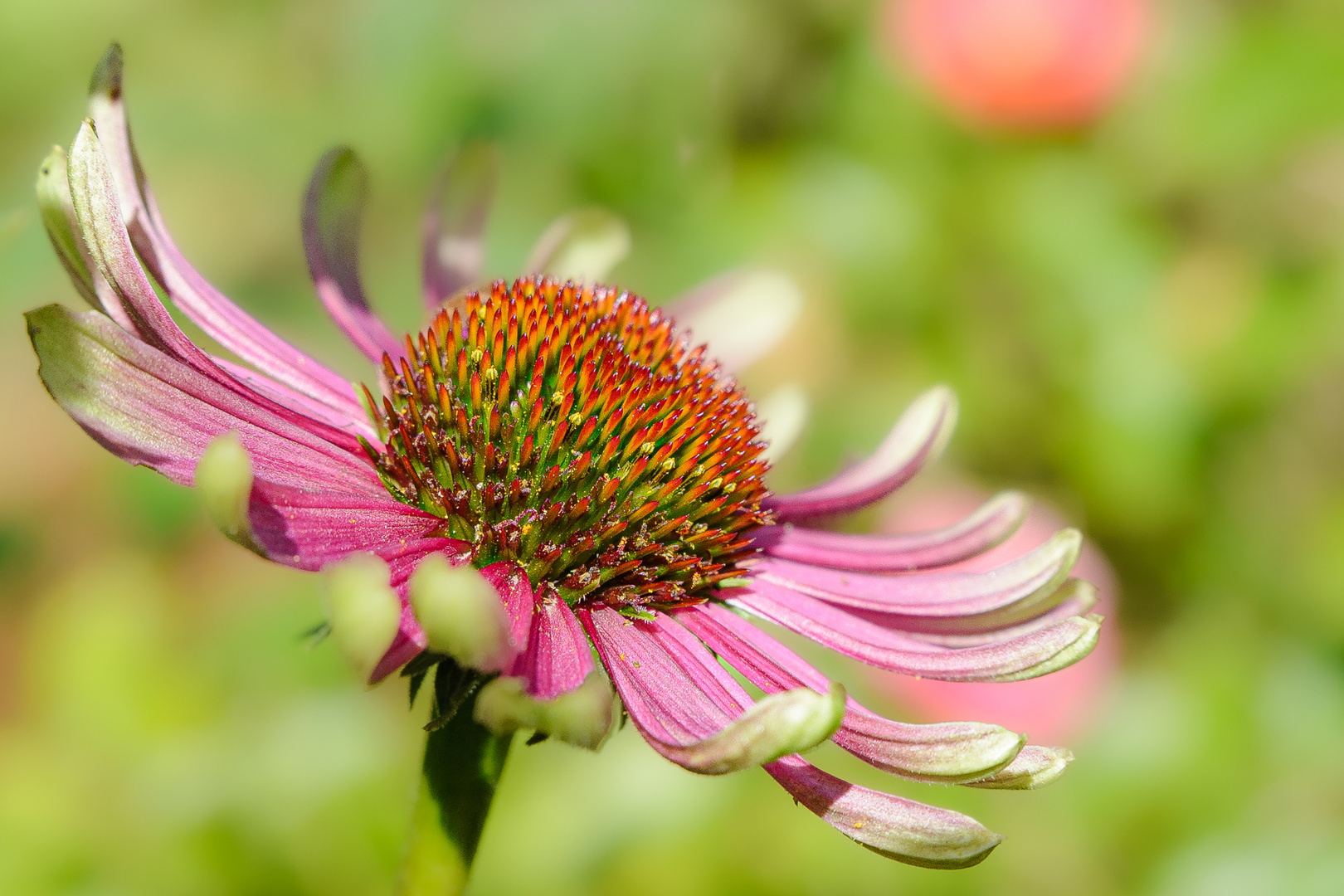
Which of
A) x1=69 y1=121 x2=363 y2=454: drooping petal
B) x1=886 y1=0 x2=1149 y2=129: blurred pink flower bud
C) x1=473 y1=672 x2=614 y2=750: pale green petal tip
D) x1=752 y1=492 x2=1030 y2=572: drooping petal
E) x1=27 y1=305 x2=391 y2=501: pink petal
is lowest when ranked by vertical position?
x1=473 y1=672 x2=614 y2=750: pale green petal tip

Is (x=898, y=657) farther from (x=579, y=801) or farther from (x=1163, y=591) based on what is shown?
(x=1163, y=591)

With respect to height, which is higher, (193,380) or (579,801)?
(193,380)

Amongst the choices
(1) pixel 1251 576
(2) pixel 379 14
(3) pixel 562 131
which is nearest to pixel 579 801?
(3) pixel 562 131

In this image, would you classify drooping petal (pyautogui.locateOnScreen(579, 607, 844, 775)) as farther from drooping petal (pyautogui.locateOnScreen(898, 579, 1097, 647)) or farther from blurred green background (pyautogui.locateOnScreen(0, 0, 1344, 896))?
blurred green background (pyautogui.locateOnScreen(0, 0, 1344, 896))

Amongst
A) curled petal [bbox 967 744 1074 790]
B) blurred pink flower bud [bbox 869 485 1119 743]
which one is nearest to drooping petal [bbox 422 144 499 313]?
curled petal [bbox 967 744 1074 790]

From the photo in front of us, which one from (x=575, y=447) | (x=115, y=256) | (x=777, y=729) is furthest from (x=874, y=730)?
(x=115, y=256)

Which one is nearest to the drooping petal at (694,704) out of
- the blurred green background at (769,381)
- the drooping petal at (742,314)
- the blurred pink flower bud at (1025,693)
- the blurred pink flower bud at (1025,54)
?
the drooping petal at (742,314)
